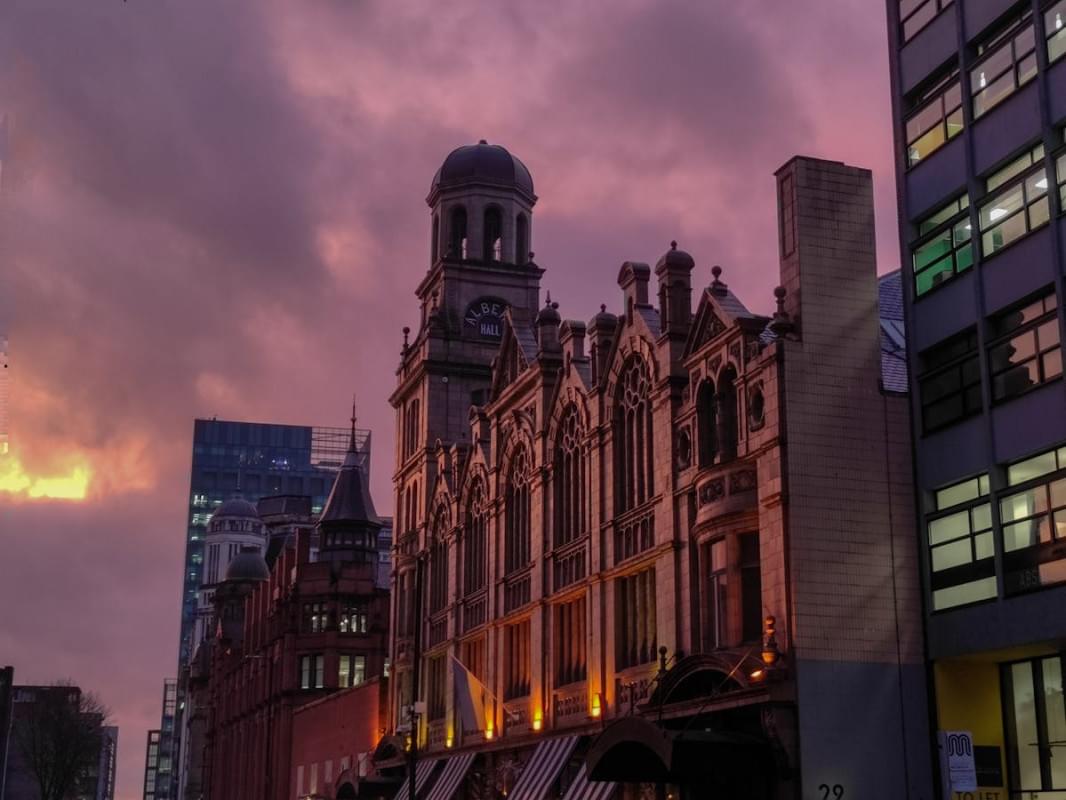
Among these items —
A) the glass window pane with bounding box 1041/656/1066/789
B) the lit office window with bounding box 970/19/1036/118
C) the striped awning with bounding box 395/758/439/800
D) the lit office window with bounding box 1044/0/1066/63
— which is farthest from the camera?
the striped awning with bounding box 395/758/439/800

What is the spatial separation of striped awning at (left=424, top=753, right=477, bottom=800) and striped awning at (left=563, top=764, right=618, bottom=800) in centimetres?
1159

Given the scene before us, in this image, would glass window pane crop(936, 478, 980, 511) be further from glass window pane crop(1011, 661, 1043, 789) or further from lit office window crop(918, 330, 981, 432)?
glass window pane crop(1011, 661, 1043, 789)

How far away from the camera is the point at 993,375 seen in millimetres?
35312

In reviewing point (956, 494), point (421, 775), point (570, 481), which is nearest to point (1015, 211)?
point (956, 494)

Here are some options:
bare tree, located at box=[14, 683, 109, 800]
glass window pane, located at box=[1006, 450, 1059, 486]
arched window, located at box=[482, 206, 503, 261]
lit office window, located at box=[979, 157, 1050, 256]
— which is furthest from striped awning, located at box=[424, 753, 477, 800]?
bare tree, located at box=[14, 683, 109, 800]

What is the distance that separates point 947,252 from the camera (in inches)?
1483

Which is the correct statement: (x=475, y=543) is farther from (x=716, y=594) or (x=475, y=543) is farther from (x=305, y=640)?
(x=305, y=640)

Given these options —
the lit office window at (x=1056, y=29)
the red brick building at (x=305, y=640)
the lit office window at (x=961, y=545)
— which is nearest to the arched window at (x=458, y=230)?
the red brick building at (x=305, y=640)

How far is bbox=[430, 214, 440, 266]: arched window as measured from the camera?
7300cm

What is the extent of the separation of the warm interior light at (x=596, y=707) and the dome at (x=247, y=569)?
9878 cm

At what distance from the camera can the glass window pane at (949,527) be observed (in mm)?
35750

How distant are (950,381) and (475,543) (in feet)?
90.2

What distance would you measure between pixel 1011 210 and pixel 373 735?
44587 mm

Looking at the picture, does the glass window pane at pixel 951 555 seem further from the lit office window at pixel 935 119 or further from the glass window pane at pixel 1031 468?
the lit office window at pixel 935 119
